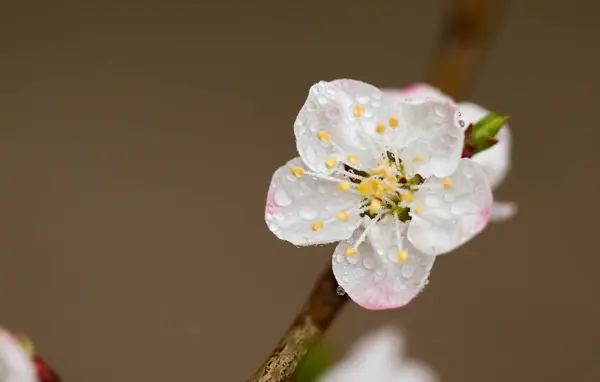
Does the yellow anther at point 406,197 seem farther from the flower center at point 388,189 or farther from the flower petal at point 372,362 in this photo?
the flower petal at point 372,362

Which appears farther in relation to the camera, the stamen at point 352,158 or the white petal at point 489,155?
the white petal at point 489,155

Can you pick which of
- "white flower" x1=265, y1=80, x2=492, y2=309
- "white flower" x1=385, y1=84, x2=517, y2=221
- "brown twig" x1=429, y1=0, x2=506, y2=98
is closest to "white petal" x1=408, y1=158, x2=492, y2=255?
"white flower" x1=265, y1=80, x2=492, y2=309

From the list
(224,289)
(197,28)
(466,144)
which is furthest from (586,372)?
(466,144)

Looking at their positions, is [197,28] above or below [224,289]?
above

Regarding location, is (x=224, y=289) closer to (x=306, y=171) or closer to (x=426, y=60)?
(x=426, y=60)

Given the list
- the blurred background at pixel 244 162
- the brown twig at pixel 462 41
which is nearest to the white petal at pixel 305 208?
the brown twig at pixel 462 41

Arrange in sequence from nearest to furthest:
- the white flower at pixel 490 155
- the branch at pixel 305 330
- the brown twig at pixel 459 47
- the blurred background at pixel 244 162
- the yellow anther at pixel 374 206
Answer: the branch at pixel 305 330
the yellow anther at pixel 374 206
the white flower at pixel 490 155
the brown twig at pixel 459 47
the blurred background at pixel 244 162
